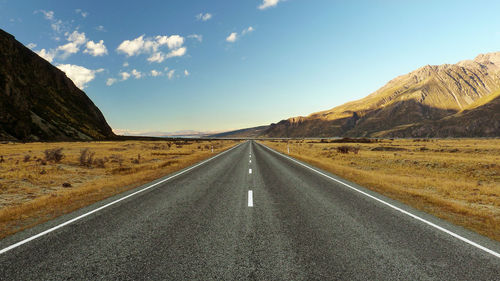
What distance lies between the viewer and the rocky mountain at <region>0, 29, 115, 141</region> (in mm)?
64938

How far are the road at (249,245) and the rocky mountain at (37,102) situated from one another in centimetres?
7432

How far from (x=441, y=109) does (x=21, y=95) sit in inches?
8620

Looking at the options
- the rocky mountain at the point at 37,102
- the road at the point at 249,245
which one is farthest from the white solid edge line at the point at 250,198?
the rocky mountain at the point at 37,102

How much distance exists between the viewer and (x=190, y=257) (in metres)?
4.13

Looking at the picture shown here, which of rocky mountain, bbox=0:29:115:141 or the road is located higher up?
rocky mountain, bbox=0:29:115:141

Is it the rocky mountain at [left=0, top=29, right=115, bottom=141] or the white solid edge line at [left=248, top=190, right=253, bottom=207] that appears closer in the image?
the white solid edge line at [left=248, top=190, right=253, bottom=207]

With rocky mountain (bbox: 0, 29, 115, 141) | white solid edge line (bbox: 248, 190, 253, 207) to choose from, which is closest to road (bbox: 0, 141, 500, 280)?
white solid edge line (bbox: 248, 190, 253, 207)

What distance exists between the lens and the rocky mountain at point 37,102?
64938 millimetres

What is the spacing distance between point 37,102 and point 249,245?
96.9 m

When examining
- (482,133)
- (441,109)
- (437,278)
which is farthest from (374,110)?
(437,278)

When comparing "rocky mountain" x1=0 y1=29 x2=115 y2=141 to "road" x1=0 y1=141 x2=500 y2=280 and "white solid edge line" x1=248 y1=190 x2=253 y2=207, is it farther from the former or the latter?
"road" x1=0 y1=141 x2=500 y2=280

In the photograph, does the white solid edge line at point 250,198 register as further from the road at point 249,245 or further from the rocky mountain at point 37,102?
the rocky mountain at point 37,102

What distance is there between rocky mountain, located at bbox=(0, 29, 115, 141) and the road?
74.3 metres

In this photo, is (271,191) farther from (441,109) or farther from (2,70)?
(441,109)
